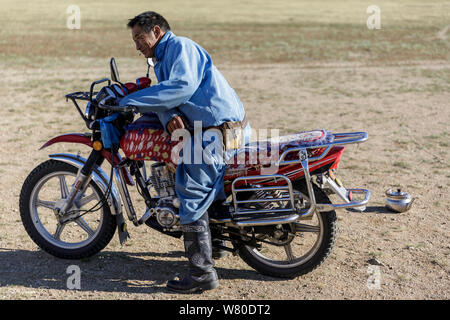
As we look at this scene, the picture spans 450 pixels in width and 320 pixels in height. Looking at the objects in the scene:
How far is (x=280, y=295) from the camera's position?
14.2 ft

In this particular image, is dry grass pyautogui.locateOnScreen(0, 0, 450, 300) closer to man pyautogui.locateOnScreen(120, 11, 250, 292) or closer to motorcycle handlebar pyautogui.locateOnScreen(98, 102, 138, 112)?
man pyautogui.locateOnScreen(120, 11, 250, 292)

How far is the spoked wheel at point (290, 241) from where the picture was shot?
14.4 feet

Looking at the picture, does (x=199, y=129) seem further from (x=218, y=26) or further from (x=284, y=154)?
(x=218, y=26)

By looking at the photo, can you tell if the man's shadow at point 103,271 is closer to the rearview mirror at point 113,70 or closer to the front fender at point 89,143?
the front fender at point 89,143

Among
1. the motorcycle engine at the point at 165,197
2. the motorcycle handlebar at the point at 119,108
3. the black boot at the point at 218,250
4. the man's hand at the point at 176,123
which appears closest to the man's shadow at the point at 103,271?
the black boot at the point at 218,250

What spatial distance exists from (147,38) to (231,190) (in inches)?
49.6

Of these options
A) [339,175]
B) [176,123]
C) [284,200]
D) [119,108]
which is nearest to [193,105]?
[176,123]

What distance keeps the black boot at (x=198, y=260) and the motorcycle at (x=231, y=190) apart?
0.16 m

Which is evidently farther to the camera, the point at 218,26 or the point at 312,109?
the point at 218,26

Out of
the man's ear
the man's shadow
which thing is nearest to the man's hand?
the man's ear

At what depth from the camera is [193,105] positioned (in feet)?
13.5
